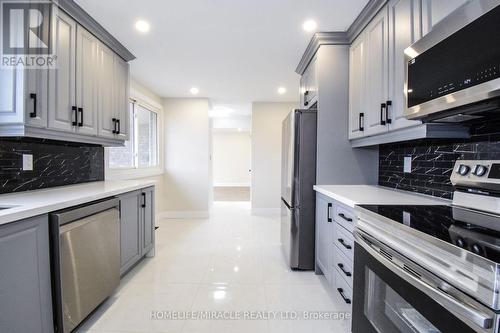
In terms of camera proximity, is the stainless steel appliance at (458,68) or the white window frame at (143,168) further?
the white window frame at (143,168)

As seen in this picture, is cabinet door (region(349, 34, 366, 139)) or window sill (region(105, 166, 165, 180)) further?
window sill (region(105, 166, 165, 180))

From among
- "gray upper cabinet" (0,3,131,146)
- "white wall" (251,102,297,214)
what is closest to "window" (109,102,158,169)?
"gray upper cabinet" (0,3,131,146)

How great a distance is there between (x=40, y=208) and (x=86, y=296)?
74cm

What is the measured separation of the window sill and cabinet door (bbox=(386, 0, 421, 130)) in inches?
127

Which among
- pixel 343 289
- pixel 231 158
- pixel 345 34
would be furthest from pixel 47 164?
pixel 231 158

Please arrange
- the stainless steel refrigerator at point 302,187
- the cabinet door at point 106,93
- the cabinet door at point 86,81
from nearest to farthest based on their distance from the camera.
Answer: the cabinet door at point 86,81, the cabinet door at point 106,93, the stainless steel refrigerator at point 302,187

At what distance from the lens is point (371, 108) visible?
211cm

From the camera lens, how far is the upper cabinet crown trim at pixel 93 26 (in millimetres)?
2006

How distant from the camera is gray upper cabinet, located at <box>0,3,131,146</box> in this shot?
65.4 inches

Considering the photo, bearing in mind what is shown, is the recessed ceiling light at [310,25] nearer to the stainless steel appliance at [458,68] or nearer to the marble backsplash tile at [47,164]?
the stainless steel appliance at [458,68]

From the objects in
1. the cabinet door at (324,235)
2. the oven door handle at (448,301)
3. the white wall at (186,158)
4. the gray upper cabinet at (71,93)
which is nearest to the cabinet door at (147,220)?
the gray upper cabinet at (71,93)

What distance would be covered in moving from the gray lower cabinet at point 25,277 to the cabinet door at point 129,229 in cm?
86

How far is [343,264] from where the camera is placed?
1880mm

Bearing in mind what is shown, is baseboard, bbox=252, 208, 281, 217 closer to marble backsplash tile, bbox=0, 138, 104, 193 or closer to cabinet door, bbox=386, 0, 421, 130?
marble backsplash tile, bbox=0, 138, 104, 193
